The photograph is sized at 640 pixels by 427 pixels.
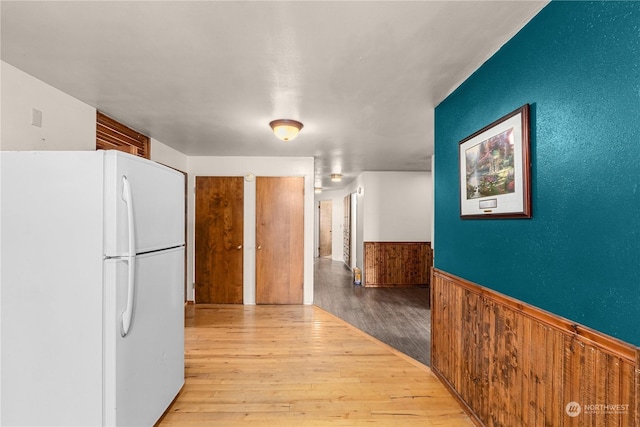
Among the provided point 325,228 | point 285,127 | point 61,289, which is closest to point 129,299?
point 61,289

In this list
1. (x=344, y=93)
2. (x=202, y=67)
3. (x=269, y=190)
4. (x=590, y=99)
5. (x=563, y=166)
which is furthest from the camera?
(x=269, y=190)

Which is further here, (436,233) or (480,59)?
(436,233)

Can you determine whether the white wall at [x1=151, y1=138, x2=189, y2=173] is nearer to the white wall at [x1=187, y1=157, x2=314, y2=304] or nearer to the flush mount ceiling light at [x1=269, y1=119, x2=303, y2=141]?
the white wall at [x1=187, y1=157, x2=314, y2=304]

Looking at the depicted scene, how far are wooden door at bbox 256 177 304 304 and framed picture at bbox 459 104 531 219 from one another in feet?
10.1

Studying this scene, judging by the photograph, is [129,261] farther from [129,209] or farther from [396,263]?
[396,263]

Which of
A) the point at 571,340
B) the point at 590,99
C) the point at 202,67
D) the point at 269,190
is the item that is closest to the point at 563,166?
the point at 590,99

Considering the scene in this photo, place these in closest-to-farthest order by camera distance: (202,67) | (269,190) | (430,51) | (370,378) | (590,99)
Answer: (590,99) → (430,51) → (202,67) → (370,378) → (269,190)

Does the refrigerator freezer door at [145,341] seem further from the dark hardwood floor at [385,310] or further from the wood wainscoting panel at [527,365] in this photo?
the dark hardwood floor at [385,310]

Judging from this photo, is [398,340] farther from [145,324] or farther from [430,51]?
[430,51]

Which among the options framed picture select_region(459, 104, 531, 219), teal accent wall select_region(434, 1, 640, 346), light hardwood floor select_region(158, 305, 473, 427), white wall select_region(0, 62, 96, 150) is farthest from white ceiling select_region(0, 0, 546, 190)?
light hardwood floor select_region(158, 305, 473, 427)

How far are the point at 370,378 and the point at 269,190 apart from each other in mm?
3146

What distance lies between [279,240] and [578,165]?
13.4 ft

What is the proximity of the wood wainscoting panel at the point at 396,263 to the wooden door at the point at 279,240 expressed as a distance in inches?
80.8

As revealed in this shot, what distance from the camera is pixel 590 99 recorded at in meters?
1.21
